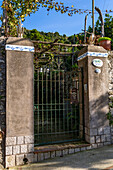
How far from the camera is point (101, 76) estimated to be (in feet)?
15.0

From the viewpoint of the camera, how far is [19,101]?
12.4ft

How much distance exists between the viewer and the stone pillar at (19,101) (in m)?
3.66

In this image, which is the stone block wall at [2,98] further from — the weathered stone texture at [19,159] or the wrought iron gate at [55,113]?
the wrought iron gate at [55,113]

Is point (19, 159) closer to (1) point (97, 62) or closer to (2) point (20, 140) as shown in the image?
(2) point (20, 140)

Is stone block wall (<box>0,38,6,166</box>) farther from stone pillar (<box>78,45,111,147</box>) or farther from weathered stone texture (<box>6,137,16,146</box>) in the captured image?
stone pillar (<box>78,45,111,147</box>)

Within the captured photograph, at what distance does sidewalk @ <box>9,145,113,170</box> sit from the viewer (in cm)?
343

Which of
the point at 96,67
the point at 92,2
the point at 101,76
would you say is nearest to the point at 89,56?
the point at 96,67

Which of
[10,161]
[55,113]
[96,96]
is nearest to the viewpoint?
[10,161]

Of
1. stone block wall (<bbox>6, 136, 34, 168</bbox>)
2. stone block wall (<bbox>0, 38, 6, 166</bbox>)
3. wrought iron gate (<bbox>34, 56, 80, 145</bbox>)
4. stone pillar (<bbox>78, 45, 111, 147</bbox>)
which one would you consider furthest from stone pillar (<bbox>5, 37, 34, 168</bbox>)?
stone pillar (<bbox>78, 45, 111, 147</bbox>)

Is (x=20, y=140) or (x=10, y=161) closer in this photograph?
(x=10, y=161)

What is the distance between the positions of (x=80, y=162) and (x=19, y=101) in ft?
6.50

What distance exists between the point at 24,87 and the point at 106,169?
252 centimetres

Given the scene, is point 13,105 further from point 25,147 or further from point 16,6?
point 16,6

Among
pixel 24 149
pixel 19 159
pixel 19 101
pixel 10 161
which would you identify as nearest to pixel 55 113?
pixel 19 101
